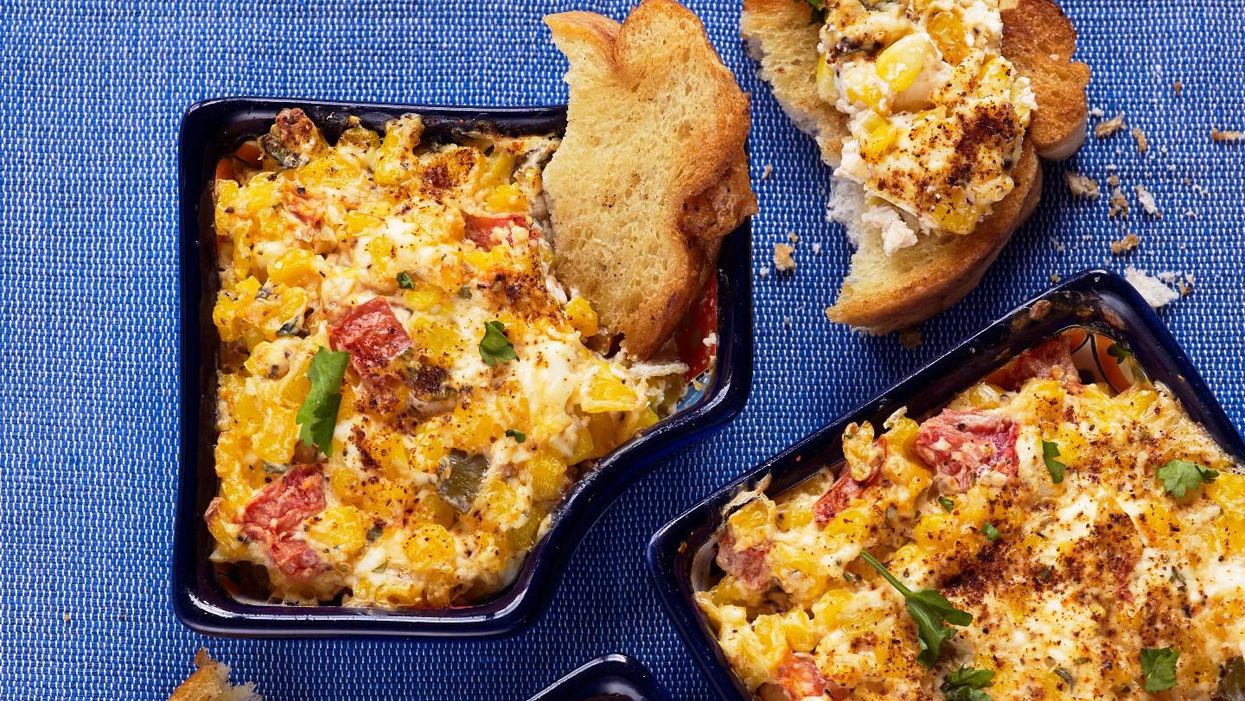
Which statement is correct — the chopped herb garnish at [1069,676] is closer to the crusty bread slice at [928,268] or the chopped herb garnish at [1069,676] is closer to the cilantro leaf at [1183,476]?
the cilantro leaf at [1183,476]

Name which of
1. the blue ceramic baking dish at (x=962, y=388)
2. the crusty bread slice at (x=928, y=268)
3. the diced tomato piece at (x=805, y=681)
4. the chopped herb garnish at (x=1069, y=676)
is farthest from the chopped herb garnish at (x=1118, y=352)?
the diced tomato piece at (x=805, y=681)

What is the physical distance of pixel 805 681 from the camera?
8.04ft

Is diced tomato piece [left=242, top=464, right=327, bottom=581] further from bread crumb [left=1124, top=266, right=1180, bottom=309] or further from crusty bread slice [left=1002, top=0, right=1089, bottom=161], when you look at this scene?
bread crumb [left=1124, top=266, right=1180, bottom=309]

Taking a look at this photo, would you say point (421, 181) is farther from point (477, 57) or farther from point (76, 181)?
point (76, 181)

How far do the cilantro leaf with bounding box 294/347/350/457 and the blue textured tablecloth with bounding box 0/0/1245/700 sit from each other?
0.87 m

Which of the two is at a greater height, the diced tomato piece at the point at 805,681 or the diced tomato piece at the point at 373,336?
the diced tomato piece at the point at 373,336

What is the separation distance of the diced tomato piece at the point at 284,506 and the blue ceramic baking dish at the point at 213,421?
17 cm

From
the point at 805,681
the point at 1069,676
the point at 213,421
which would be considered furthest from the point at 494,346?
the point at 1069,676

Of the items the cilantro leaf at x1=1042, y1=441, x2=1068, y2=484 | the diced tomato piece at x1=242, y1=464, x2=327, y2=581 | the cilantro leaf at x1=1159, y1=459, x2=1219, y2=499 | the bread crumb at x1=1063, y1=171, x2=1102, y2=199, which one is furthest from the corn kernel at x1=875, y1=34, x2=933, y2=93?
the diced tomato piece at x1=242, y1=464, x2=327, y2=581

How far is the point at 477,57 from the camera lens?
131 inches

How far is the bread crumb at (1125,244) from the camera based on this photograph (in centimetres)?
325

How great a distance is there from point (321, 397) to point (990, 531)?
55.4 inches

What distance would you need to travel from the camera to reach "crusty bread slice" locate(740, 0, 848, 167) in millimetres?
3178

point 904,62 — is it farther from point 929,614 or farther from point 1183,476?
point 929,614
